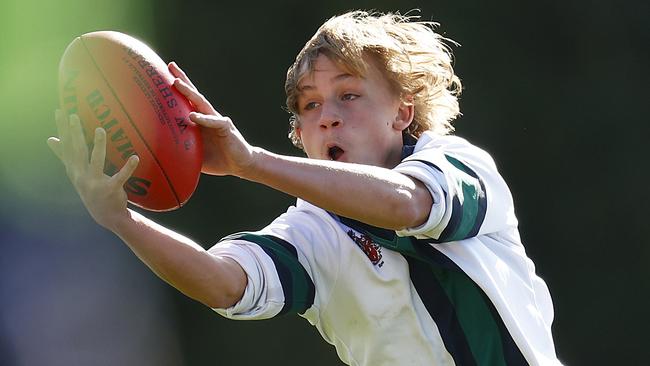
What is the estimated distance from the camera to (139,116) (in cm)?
267

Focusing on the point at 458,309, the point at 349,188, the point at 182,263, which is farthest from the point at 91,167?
the point at 458,309

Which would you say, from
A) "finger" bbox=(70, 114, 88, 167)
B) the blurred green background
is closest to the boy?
"finger" bbox=(70, 114, 88, 167)

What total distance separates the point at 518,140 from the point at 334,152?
7.57 feet

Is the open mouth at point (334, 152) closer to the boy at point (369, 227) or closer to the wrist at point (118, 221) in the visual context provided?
the boy at point (369, 227)

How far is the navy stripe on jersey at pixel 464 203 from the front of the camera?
2736 mm

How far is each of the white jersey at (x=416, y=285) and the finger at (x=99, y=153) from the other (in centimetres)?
64

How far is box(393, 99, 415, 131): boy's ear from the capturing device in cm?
344

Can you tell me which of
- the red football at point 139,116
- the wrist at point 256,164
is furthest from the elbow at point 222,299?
the wrist at point 256,164

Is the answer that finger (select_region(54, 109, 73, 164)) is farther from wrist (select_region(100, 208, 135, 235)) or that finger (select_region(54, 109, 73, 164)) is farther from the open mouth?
the open mouth

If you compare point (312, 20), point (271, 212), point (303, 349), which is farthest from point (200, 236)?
point (312, 20)

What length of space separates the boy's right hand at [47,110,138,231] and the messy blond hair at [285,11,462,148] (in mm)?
1020

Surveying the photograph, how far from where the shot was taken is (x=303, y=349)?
538cm

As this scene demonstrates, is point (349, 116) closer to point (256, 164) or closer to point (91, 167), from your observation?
point (256, 164)

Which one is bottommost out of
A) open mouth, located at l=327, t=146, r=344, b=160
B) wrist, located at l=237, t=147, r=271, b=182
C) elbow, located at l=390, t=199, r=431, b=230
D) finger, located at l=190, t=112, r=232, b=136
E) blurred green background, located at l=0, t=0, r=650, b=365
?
blurred green background, located at l=0, t=0, r=650, b=365
